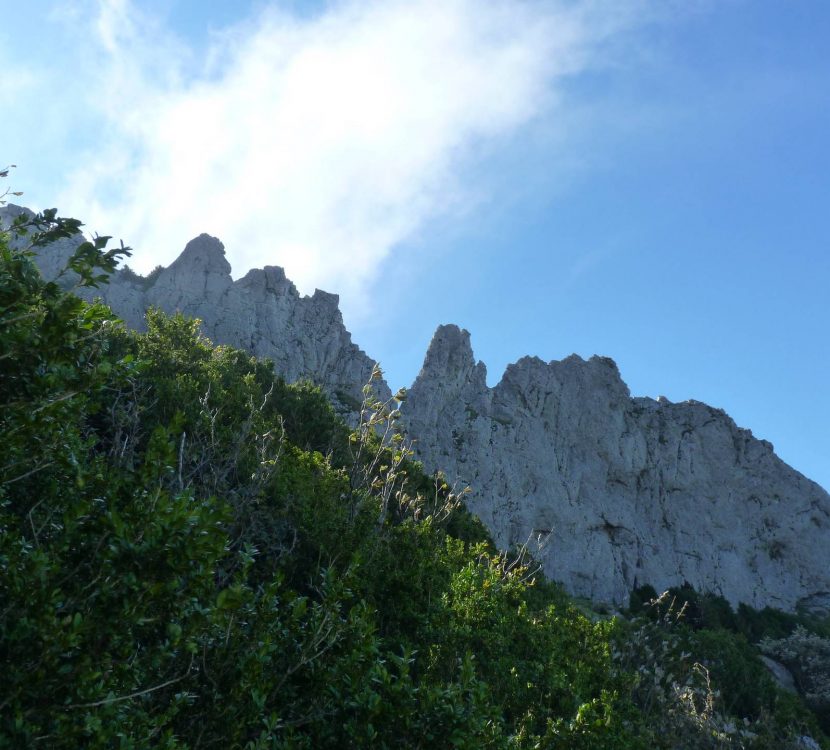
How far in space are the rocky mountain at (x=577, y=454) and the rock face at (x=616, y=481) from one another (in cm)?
16

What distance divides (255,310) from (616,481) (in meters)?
45.9

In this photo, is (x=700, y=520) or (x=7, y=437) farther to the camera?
(x=700, y=520)

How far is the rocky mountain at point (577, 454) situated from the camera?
224 feet

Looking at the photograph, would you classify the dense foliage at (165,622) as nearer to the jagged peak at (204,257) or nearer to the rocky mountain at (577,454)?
the rocky mountain at (577,454)

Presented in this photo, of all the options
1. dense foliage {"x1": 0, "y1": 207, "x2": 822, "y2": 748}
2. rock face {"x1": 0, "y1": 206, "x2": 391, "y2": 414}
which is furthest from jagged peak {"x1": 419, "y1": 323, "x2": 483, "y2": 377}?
dense foliage {"x1": 0, "y1": 207, "x2": 822, "y2": 748}

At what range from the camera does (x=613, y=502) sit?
2950 inches

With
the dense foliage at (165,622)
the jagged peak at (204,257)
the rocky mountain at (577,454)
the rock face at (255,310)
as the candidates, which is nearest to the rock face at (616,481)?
the rocky mountain at (577,454)

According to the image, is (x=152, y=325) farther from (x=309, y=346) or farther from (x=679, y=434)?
(x=679, y=434)

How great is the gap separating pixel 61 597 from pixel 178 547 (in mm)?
707

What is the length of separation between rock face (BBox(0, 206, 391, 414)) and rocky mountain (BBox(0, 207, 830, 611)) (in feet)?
0.60

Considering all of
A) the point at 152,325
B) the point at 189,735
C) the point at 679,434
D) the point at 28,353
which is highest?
the point at 679,434

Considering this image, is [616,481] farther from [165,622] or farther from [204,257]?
[165,622]

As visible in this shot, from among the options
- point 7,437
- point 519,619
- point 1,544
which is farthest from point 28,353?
point 519,619

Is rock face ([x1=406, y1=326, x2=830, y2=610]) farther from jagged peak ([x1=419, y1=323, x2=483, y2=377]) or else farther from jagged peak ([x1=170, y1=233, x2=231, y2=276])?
jagged peak ([x1=170, y1=233, x2=231, y2=276])
